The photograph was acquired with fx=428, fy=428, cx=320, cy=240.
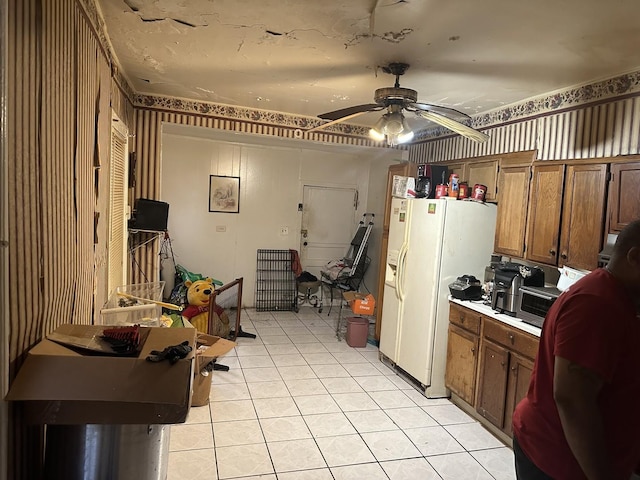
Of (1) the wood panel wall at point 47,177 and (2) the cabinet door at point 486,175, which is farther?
(2) the cabinet door at point 486,175

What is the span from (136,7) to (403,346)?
3356 millimetres

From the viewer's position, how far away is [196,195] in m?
5.87

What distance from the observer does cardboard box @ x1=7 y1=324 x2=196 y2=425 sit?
1.21 meters

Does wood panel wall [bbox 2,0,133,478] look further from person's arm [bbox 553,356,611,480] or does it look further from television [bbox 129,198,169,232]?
television [bbox 129,198,169,232]

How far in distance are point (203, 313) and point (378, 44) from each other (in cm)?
325

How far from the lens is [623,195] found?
254 cm

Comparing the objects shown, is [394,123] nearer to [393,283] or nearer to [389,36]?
[389,36]

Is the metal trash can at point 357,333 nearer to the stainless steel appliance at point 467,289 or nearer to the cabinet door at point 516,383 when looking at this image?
the stainless steel appliance at point 467,289

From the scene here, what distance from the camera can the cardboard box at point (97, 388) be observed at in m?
1.21

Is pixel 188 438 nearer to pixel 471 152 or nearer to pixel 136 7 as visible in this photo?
pixel 136 7

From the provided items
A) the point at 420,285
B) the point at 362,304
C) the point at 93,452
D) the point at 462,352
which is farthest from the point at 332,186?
the point at 93,452

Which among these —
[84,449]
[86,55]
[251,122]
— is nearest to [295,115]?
[251,122]

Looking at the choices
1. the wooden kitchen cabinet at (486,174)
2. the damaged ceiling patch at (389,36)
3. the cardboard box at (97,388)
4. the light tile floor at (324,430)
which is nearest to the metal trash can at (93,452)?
the cardboard box at (97,388)

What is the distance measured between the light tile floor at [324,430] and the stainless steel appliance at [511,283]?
943 millimetres
